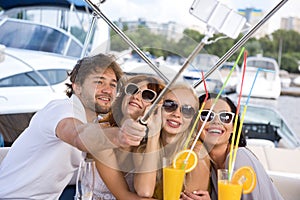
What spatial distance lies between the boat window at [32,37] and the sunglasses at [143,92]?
12.6 ft

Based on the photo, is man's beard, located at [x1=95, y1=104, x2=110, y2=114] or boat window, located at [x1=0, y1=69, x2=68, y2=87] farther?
boat window, located at [x1=0, y1=69, x2=68, y2=87]

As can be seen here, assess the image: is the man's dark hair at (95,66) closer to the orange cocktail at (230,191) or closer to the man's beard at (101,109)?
Result: the man's beard at (101,109)

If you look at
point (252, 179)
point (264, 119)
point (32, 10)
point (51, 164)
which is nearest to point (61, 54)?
point (32, 10)

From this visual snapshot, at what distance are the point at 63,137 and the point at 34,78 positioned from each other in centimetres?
325

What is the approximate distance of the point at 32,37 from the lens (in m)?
5.10

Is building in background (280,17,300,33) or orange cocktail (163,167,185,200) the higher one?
building in background (280,17,300,33)

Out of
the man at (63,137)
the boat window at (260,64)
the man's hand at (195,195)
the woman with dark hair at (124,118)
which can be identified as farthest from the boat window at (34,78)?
the boat window at (260,64)

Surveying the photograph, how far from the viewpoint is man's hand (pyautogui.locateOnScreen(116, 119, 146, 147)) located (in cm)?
115

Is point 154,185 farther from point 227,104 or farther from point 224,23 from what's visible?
point 224,23

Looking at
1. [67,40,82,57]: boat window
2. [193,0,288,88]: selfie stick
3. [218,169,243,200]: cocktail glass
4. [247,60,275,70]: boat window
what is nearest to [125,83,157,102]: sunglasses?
[193,0,288,88]: selfie stick

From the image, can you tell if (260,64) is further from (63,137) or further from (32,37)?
(63,137)

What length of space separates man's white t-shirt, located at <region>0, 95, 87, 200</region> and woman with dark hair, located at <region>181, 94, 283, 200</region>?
0.37 meters

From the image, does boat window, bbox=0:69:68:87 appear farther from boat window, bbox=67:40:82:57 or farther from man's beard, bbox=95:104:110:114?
man's beard, bbox=95:104:110:114

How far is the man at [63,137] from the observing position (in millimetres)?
1338
